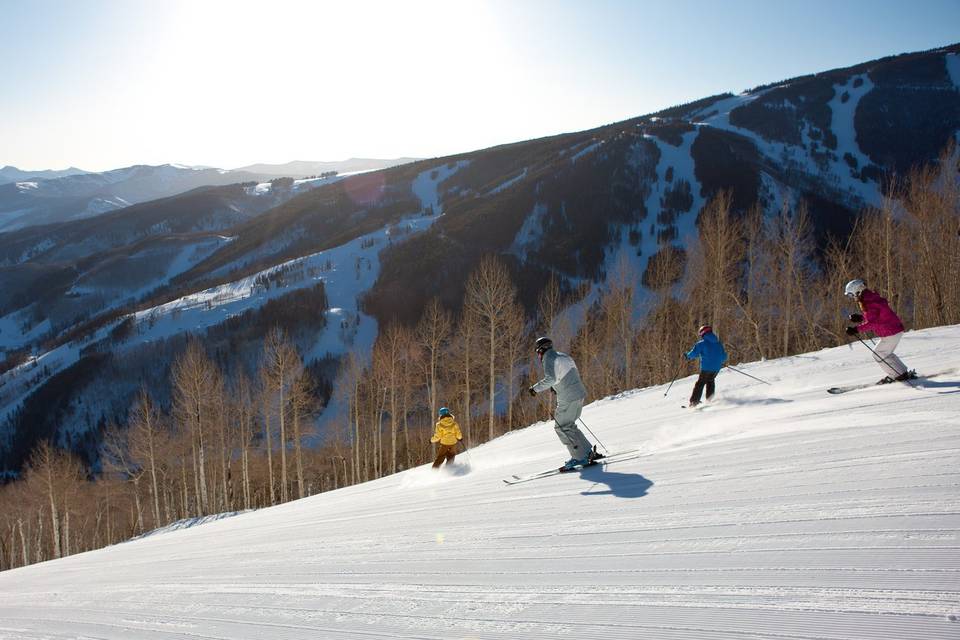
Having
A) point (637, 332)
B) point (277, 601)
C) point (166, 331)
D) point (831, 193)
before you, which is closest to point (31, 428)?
point (166, 331)

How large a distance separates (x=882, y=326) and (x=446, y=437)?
875 cm

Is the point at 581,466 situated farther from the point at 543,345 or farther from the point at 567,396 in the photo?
the point at 543,345

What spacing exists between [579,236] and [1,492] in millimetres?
106522

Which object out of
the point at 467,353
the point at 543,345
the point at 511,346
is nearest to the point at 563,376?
the point at 543,345

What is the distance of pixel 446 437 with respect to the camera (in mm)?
11711

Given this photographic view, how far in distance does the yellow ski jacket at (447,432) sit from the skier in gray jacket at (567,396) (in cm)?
488

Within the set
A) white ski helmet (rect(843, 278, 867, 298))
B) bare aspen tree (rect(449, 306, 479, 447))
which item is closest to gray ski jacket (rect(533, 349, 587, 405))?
white ski helmet (rect(843, 278, 867, 298))

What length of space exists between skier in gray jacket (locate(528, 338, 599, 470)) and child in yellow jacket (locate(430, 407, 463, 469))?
4.88 meters

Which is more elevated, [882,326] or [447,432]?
[882,326]

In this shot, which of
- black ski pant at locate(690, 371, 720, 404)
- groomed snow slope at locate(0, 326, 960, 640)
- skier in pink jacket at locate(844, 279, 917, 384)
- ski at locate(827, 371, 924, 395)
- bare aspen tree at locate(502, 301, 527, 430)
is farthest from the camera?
bare aspen tree at locate(502, 301, 527, 430)

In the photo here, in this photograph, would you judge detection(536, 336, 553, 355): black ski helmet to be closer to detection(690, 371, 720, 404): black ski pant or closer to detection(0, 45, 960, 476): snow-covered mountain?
detection(690, 371, 720, 404): black ski pant

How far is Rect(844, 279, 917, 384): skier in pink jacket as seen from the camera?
7836 millimetres

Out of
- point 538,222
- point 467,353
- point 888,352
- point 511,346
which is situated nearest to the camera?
point 888,352

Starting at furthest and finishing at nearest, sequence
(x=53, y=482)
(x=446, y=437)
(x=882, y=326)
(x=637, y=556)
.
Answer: (x=53, y=482) < (x=446, y=437) < (x=882, y=326) < (x=637, y=556)
